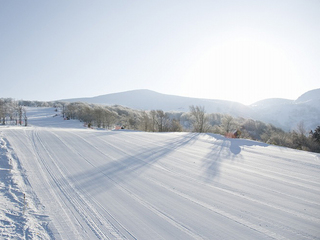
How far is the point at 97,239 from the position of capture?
3.59 metres

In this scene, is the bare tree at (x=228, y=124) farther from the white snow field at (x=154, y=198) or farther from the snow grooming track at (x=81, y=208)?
the snow grooming track at (x=81, y=208)

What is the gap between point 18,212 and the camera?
14.1 ft

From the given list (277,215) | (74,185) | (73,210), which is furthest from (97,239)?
(277,215)

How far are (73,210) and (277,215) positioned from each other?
5.39 m

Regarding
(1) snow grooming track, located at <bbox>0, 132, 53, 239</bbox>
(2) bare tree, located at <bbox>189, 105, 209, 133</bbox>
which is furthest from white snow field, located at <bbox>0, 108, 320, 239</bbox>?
(2) bare tree, located at <bbox>189, 105, 209, 133</bbox>

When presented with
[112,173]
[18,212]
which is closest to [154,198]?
[112,173]

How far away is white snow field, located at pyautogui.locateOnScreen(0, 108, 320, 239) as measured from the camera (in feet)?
12.9

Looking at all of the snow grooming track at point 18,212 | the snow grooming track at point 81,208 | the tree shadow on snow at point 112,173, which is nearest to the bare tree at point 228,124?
the tree shadow on snow at point 112,173

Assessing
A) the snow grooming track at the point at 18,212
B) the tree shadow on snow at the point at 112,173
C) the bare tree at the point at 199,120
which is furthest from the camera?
the bare tree at the point at 199,120

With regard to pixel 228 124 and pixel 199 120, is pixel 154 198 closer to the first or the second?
pixel 228 124

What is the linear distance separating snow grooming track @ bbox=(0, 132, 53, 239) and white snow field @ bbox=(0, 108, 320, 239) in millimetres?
19

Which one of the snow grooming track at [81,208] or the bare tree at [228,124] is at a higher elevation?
the bare tree at [228,124]

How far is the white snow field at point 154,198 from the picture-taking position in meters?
3.92

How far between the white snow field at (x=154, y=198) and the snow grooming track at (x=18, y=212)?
2 centimetres
